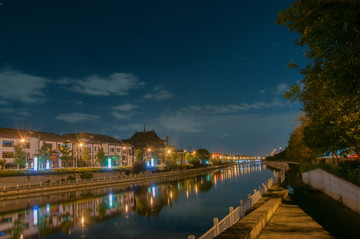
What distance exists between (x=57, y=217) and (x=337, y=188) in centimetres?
2358

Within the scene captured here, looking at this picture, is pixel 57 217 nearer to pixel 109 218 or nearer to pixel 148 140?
pixel 109 218

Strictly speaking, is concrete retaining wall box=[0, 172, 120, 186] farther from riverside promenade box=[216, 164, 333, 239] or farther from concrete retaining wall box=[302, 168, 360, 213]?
concrete retaining wall box=[302, 168, 360, 213]

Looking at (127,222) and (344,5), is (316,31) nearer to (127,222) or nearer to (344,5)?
(344,5)

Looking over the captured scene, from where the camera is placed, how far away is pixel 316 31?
7871mm

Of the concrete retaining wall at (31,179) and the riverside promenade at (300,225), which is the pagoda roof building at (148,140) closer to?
the concrete retaining wall at (31,179)

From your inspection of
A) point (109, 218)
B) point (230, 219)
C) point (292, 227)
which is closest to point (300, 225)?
point (292, 227)

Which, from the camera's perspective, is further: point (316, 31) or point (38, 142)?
point (38, 142)

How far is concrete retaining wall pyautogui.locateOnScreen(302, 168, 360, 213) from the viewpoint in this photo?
16497 mm

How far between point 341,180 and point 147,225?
607 inches

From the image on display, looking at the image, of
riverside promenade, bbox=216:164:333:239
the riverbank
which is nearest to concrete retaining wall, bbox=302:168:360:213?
the riverbank

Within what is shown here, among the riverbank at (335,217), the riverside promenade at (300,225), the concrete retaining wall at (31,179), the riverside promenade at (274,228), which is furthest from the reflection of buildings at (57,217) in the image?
the riverbank at (335,217)

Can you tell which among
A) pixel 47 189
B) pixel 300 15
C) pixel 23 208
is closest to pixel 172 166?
pixel 47 189

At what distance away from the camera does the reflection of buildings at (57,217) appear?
58.9ft

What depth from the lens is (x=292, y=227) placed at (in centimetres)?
1229
